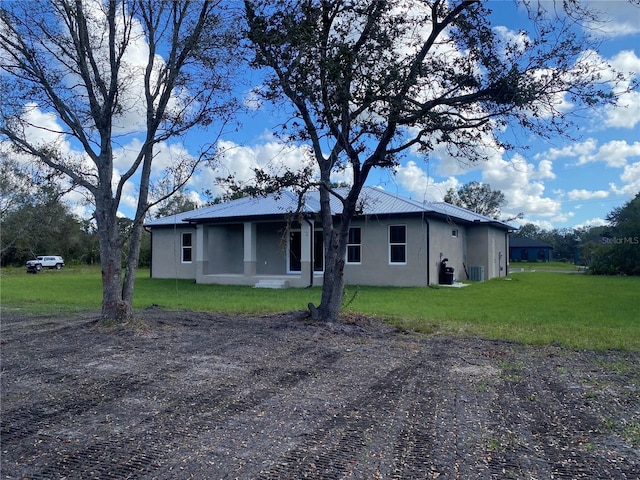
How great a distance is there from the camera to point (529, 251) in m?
64.6

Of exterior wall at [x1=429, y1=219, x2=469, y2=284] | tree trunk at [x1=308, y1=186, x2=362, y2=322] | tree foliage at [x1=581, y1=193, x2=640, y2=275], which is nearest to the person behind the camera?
tree trunk at [x1=308, y1=186, x2=362, y2=322]

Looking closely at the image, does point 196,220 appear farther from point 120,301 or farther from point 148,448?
point 148,448

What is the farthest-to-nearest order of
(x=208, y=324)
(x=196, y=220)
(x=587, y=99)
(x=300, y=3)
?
1. (x=196, y=220)
2. (x=208, y=324)
3. (x=300, y=3)
4. (x=587, y=99)

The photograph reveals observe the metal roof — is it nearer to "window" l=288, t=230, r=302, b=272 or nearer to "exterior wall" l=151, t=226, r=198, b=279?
"exterior wall" l=151, t=226, r=198, b=279

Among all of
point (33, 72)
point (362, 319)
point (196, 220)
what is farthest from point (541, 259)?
point (33, 72)

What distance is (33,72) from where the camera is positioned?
844 cm

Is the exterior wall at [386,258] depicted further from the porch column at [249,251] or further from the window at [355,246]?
the porch column at [249,251]

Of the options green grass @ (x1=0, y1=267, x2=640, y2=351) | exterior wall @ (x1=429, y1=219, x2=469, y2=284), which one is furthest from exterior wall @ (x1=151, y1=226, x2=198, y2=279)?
exterior wall @ (x1=429, y1=219, x2=469, y2=284)

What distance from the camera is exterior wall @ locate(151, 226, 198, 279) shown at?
977 inches

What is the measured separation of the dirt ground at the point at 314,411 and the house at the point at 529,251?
61204 millimetres

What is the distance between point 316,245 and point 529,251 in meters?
51.9

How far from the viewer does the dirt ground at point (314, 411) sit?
127 inches

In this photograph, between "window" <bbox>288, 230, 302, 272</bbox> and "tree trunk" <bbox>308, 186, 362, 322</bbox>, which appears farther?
"window" <bbox>288, 230, 302, 272</bbox>

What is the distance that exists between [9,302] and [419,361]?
506 inches
